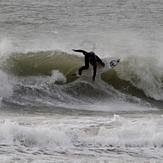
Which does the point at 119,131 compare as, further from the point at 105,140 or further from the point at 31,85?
the point at 31,85

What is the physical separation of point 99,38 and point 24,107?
963 centimetres

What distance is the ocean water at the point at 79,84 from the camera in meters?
11.2

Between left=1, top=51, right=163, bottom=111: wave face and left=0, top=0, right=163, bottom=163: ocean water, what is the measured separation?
1.2 inches

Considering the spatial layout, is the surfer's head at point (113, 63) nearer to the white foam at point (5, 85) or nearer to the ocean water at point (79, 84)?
the ocean water at point (79, 84)

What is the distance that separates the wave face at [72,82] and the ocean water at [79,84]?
31mm

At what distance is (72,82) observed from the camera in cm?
1720

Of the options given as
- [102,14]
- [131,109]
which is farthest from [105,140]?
[102,14]

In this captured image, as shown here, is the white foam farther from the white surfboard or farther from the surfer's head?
the surfer's head

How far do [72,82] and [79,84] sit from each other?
0.91ft

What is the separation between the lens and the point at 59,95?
53.7 ft

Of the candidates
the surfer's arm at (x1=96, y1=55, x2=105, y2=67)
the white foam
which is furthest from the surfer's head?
the white foam

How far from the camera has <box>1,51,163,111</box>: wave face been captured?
636 inches

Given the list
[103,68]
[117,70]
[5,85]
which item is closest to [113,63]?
[117,70]

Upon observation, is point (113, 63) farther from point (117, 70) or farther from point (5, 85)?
point (5, 85)
